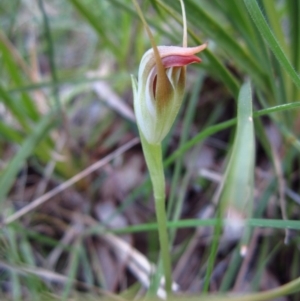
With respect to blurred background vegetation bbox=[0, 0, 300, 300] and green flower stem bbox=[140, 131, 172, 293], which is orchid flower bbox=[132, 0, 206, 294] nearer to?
green flower stem bbox=[140, 131, 172, 293]

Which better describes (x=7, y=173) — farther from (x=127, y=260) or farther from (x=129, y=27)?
(x=129, y=27)

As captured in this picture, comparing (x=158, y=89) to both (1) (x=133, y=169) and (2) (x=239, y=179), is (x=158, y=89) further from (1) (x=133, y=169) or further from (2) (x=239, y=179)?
(1) (x=133, y=169)

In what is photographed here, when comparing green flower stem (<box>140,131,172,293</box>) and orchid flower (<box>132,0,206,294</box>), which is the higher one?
orchid flower (<box>132,0,206,294</box>)

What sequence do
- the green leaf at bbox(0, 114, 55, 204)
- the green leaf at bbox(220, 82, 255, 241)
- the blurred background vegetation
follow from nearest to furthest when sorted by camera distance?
the green leaf at bbox(220, 82, 255, 241), the blurred background vegetation, the green leaf at bbox(0, 114, 55, 204)

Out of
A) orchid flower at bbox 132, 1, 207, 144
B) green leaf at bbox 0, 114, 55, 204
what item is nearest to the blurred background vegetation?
green leaf at bbox 0, 114, 55, 204

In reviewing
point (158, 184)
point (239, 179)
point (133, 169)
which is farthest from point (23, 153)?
point (239, 179)

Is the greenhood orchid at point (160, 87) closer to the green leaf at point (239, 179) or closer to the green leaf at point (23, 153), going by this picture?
the green leaf at point (239, 179)
